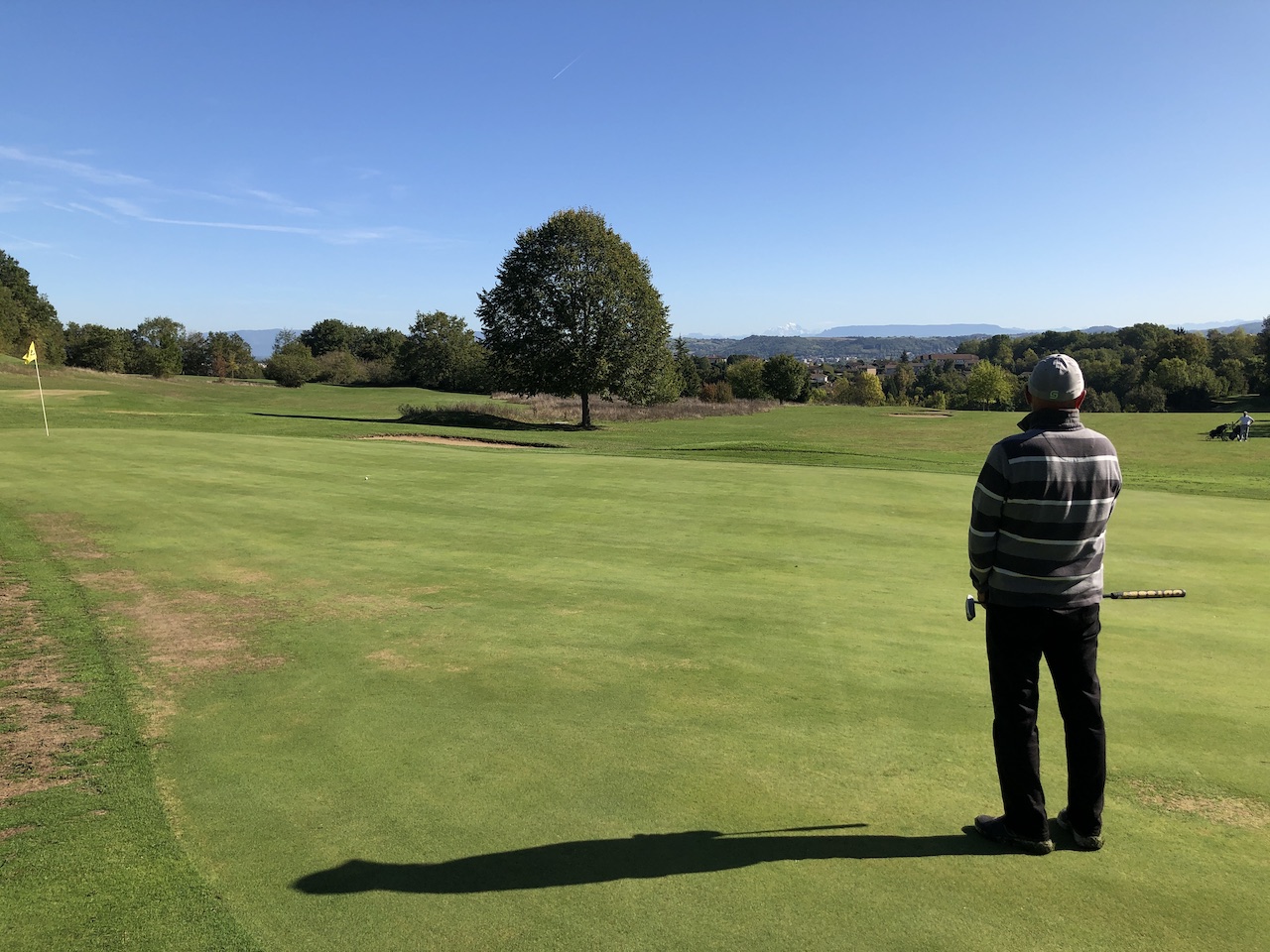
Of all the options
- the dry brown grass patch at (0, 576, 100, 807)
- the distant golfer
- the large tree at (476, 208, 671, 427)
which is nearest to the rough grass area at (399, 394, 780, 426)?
the large tree at (476, 208, 671, 427)

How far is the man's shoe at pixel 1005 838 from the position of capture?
3.85 meters

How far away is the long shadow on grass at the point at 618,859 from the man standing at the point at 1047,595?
43cm

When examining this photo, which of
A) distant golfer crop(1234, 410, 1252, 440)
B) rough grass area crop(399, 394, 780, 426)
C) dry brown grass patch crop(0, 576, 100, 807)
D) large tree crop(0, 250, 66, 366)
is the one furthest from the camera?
large tree crop(0, 250, 66, 366)

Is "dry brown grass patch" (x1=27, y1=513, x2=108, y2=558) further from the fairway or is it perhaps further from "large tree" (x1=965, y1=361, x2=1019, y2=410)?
"large tree" (x1=965, y1=361, x2=1019, y2=410)

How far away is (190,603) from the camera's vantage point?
8086 mm

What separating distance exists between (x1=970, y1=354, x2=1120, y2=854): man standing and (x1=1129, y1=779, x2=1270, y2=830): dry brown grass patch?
2.24ft

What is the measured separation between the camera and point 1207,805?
4.26m

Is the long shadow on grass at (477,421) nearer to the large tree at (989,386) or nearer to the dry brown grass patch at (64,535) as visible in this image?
the dry brown grass patch at (64,535)

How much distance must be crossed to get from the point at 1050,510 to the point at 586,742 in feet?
9.76

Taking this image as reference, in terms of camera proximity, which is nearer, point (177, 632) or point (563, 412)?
point (177, 632)

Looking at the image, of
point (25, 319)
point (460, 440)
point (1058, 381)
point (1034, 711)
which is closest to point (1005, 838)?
point (1034, 711)

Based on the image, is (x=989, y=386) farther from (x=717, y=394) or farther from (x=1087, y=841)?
(x=1087, y=841)

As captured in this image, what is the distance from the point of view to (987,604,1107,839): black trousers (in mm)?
3885

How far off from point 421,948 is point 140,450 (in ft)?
63.0
